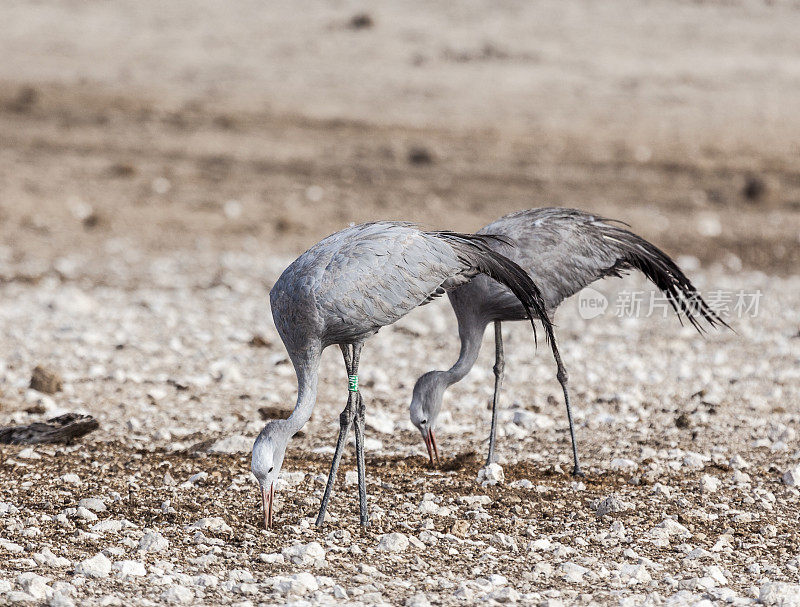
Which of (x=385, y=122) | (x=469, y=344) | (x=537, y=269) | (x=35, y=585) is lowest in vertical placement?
(x=35, y=585)

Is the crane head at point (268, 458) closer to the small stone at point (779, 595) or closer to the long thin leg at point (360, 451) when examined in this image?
the long thin leg at point (360, 451)

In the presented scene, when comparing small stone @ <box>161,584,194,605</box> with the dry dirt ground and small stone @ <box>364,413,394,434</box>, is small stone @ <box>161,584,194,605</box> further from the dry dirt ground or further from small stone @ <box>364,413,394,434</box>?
small stone @ <box>364,413,394,434</box>

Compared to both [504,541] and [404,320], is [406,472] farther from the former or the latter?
[404,320]

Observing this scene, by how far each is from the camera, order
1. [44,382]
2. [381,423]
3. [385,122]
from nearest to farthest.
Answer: [381,423] < [44,382] < [385,122]

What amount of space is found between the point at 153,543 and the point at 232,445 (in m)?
1.72

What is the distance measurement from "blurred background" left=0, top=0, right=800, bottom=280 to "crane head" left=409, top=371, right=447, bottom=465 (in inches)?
305

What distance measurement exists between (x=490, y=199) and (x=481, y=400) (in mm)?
9129

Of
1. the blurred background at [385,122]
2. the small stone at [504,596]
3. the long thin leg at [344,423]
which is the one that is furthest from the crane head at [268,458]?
the blurred background at [385,122]

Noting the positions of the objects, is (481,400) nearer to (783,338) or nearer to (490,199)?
(783,338)

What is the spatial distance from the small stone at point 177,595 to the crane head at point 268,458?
75 cm

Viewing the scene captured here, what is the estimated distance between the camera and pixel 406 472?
6.94 metres

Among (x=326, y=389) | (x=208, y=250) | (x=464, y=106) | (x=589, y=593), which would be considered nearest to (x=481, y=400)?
(x=326, y=389)

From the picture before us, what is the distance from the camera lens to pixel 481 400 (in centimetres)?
868

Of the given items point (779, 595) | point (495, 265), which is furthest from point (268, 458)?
point (779, 595)
